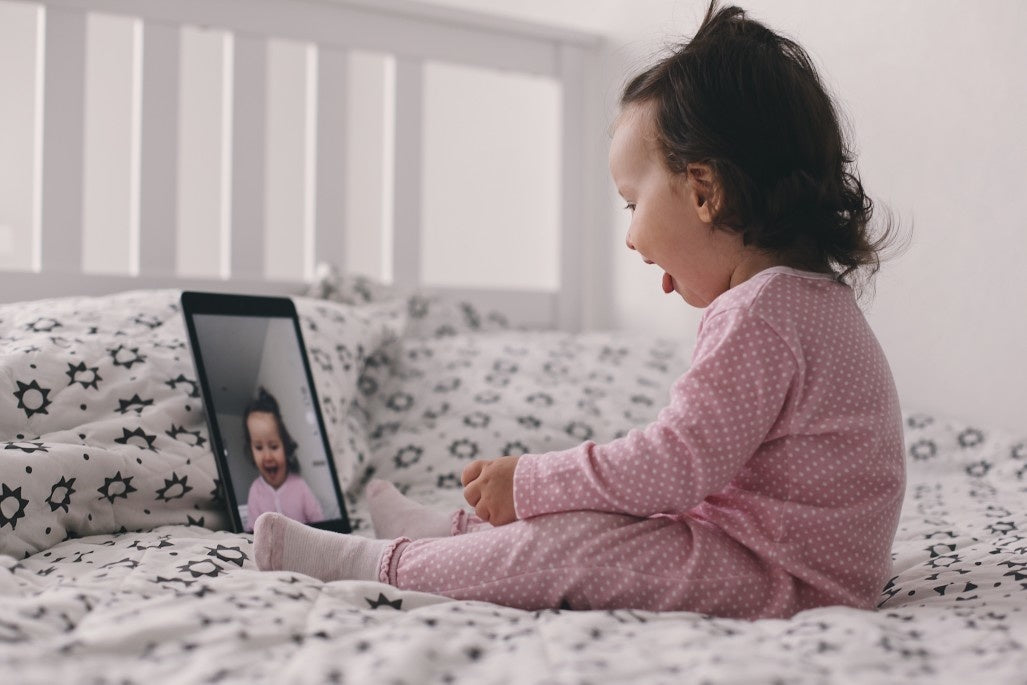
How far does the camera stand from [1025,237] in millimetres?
1469

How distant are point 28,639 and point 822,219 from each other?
27.5 inches

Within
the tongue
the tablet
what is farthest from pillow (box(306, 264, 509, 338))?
the tongue

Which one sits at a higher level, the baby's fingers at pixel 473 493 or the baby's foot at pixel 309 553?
the baby's fingers at pixel 473 493

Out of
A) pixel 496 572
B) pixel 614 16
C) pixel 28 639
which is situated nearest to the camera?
pixel 28 639

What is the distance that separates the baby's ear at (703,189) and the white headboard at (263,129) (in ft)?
3.62

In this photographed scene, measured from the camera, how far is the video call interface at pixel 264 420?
1095 millimetres

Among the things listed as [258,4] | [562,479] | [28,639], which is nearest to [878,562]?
[562,479]

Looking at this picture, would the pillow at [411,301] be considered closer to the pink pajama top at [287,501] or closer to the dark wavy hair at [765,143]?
the pink pajama top at [287,501]

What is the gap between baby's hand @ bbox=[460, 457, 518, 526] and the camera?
85 centimetres

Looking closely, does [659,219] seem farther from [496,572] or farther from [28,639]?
[28,639]

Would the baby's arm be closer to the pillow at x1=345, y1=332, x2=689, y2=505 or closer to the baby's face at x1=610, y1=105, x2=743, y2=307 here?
the baby's face at x1=610, y1=105, x2=743, y2=307

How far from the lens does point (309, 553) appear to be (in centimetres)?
85

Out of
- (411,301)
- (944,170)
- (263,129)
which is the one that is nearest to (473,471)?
(411,301)

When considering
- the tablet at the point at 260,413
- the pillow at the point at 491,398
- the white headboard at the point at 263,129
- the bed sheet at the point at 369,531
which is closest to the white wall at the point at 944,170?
the bed sheet at the point at 369,531
